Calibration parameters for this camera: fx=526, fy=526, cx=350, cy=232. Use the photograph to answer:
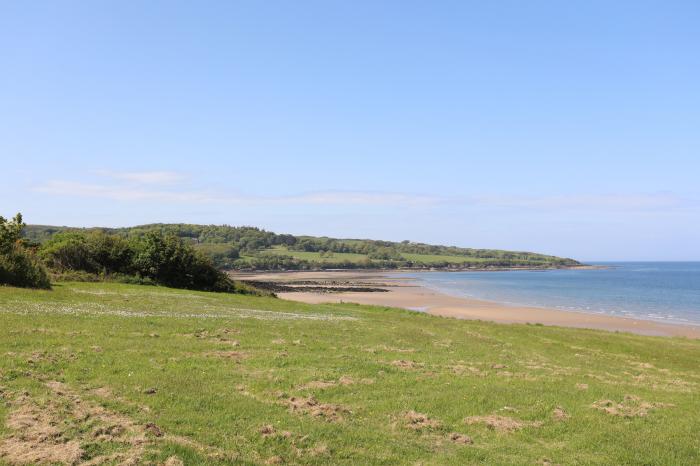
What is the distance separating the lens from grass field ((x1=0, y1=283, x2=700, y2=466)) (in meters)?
9.65

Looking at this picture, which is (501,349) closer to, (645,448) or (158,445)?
(645,448)

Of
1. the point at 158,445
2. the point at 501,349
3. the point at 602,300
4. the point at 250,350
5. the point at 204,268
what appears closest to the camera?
the point at 158,445

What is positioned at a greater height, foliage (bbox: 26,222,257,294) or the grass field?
foliage (bbox: 26,222,257,294)

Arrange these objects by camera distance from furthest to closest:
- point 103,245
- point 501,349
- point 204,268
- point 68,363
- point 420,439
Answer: point 204,268 → point 103,245 → point 501,349 → point 68,363 → point 420,439

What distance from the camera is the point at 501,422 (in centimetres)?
1245

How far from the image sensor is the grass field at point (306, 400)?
965 centimetres

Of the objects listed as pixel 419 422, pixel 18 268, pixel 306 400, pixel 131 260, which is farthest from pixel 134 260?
pixel 419 422

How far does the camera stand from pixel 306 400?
42.6 feet

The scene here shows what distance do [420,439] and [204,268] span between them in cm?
5244

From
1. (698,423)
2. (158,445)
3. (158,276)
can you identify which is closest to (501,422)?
(698,423)

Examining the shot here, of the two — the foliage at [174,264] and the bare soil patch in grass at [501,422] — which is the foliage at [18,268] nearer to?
the foliage at [174,264]

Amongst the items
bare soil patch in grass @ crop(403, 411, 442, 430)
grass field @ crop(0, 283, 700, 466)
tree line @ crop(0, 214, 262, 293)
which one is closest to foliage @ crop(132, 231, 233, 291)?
tree line @ crop(0, 214, 262, 293)

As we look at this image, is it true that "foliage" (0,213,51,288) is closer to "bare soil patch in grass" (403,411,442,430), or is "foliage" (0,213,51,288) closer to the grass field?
the grass field

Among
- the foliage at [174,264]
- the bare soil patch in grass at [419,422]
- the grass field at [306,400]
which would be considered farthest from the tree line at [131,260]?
the bare soil patch in grass at [419,422]
